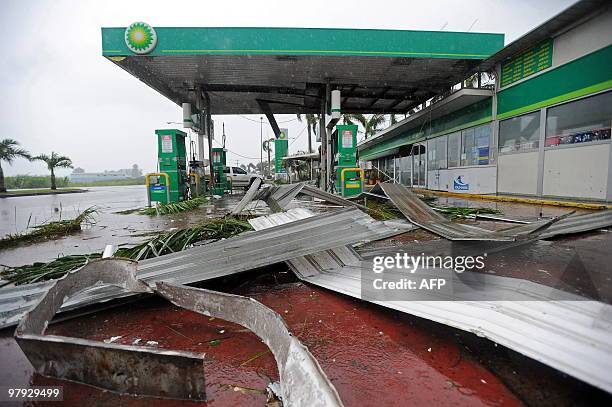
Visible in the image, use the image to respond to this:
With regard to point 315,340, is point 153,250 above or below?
above

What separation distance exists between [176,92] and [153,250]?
12421 mm

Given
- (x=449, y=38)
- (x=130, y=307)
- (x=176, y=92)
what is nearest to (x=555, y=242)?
(x=130, y=307)

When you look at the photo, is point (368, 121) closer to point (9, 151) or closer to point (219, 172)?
point (219, 172)

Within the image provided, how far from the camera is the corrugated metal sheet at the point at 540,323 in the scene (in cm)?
110

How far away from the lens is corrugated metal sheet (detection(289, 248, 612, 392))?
1.10m

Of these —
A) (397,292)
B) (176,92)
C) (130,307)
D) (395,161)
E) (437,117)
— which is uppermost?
(176,92)

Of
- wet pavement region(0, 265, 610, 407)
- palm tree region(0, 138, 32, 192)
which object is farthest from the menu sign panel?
palm tree region(0, 138, 32, 192)

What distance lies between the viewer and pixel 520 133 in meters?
8.69

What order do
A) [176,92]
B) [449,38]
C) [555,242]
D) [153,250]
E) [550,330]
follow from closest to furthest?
[550,330]
[153,250]
[555,242]
[449,38]
[176,92]

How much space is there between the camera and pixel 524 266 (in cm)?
252

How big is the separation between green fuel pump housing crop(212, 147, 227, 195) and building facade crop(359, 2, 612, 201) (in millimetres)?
7753

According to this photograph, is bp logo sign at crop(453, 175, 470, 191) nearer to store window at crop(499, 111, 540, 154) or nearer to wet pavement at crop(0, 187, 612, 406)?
store window at crop(499, 111, 540, 154)

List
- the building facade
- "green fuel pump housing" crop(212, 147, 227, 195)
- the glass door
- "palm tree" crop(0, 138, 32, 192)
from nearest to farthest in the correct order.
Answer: the building facade, "green fuel pump housing" crop(212, 147, 227, 195), the glass door, "palm tree" crop(0, 138, 32, 192)

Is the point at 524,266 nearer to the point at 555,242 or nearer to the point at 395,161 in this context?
the point at 555,242
